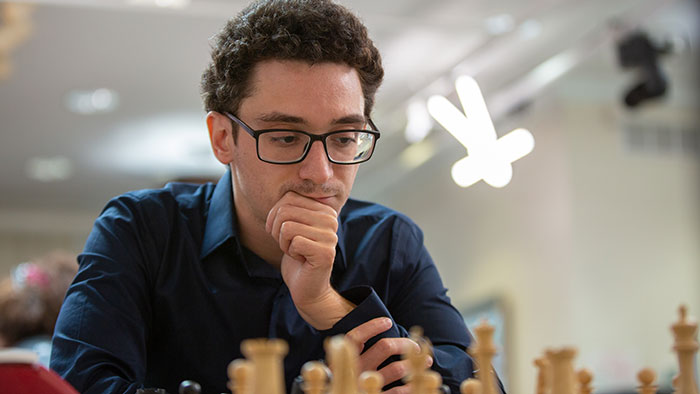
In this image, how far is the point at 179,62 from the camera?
19.1ft

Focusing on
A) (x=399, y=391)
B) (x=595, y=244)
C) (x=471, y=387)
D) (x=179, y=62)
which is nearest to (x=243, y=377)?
(x=471, y=387)

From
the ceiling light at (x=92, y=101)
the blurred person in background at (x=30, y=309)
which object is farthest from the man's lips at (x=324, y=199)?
the ceiling light at (x=92, y=101)

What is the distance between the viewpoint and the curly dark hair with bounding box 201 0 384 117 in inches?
47.6

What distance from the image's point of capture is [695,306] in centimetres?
610

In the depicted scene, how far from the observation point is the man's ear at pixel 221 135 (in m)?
1.28

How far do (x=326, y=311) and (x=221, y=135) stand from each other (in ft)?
1.21

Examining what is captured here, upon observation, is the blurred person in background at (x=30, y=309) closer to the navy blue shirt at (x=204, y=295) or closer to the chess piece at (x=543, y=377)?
the navy blue shirt at (x=204, y=295)

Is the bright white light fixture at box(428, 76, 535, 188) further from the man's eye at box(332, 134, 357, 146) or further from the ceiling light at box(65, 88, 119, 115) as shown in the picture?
the ceiling light at box(65, 88, 119, 115)

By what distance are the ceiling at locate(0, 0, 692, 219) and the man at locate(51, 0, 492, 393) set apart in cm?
308

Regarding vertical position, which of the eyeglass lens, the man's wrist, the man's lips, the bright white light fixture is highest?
the bright white light fixture

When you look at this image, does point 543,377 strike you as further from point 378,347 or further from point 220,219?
point 220,219

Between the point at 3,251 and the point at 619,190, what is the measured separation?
6381mm

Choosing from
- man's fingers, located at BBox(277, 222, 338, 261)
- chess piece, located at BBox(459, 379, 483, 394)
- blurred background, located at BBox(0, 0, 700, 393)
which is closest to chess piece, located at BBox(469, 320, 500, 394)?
chess piece, located at BBox(459, 379, 483, 394)

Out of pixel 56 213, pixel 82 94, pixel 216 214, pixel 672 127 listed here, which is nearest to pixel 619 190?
pixel 672 127
